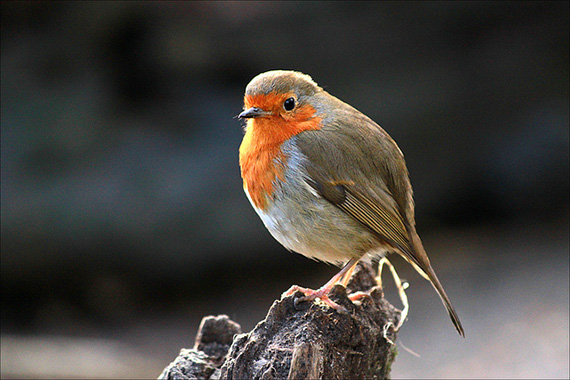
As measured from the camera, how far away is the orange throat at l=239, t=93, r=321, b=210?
3.00m

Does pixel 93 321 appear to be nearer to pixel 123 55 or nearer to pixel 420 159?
pixel 123 55

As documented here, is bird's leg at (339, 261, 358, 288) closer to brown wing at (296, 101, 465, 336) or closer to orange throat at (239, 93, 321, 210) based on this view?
brown wing at (296, 101, 465, 336)

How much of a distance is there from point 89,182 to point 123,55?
1222 mm

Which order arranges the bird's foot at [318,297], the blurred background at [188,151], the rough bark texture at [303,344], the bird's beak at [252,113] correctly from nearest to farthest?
1. the rough bark texture at [303,344]
2. the bird's foot at [318,297]
3. the bird's beak at [252,113]
4. the blurred background at [188,151]

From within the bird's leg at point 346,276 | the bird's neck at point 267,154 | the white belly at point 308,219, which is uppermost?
Answer: the bird's neck at point 267,154

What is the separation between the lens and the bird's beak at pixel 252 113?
9.56 feet

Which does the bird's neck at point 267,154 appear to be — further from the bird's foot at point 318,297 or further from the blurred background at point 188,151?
the blurred background at point 188,151

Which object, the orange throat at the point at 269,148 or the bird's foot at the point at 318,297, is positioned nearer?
the bird's foot at the point at 318,297

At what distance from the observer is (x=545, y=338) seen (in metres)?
5.43

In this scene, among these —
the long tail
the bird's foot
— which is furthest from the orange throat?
the long tail

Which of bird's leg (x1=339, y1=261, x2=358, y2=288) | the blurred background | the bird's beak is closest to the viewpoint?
the bird's beak

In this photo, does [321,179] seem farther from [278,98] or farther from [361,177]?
[278,98]

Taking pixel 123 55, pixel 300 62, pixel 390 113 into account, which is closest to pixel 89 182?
pixel 123 55

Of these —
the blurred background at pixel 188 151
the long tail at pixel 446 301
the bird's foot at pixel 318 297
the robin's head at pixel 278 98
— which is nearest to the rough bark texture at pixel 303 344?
the bird's foot at pixel 318 297
